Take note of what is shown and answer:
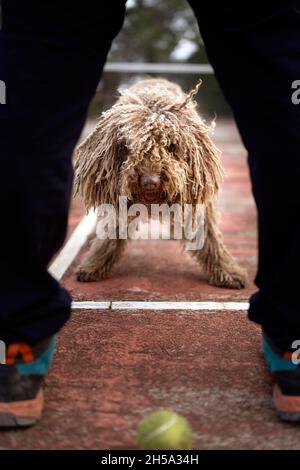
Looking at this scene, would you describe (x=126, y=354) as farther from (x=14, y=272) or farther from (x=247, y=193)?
(x=247, y=193)

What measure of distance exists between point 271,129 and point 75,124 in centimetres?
66

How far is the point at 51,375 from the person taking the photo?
2.60 meters

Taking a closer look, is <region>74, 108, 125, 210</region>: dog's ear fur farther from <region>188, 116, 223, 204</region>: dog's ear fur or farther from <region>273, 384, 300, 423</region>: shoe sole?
<region>273, 384, 300, 423</region>: shoe sole

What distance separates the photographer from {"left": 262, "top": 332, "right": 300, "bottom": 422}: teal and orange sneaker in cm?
228

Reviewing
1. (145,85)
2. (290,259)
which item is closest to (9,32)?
(290,259)

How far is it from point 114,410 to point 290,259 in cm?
81

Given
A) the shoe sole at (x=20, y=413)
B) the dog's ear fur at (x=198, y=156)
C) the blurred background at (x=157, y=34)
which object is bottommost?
the shoe sole at (x=20, y=413)

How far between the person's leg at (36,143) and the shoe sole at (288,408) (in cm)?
81

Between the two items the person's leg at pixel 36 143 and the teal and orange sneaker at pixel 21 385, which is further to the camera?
the teal and orange sneaker at pixel 21 385

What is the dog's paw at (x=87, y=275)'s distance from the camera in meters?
3.97

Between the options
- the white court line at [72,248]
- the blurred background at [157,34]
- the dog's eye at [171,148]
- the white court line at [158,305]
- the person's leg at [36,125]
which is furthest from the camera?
the blurred background at [157,34]

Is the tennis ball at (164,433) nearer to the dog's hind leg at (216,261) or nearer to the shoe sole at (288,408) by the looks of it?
the shoe sole at (288,408)

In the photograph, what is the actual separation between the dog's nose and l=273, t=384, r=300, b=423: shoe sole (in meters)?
1.22

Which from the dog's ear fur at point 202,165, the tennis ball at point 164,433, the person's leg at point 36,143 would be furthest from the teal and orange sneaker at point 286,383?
the dog's ear fur at point 202,165
